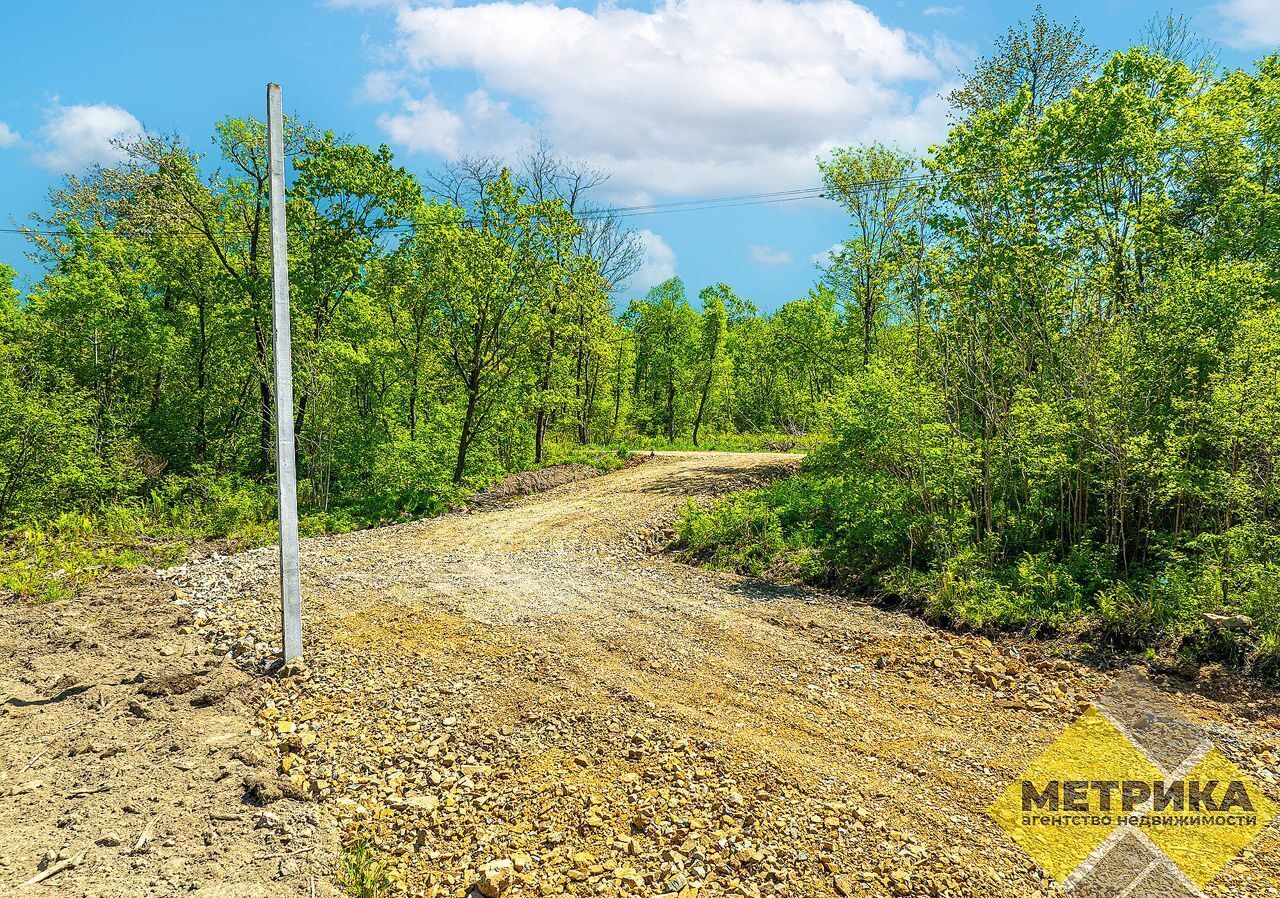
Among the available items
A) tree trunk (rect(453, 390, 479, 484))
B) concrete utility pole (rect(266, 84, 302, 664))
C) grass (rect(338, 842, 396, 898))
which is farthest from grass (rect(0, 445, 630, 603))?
grass (rect(338, 842, 396, 898))

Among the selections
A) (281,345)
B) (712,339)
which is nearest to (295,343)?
(281,345)

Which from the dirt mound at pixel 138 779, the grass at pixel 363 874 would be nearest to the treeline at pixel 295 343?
the dirt mound at pixel 138 779

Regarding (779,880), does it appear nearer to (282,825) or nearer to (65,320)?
(282,825)

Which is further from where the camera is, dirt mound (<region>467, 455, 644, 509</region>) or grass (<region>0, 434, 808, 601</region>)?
dirt mound (<region>467, 455, 644, 509</region>)

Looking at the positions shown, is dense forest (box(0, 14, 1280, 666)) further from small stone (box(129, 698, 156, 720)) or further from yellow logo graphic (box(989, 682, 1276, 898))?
small stone (box(129, 698, 156, 720))

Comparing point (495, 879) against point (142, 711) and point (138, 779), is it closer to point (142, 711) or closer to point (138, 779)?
point (138, 779)

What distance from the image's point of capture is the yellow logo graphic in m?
3.33

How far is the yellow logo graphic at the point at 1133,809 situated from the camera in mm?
3328

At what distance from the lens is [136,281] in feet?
53.3

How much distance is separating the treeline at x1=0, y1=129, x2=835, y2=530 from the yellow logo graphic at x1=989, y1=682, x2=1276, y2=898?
38.8 feet

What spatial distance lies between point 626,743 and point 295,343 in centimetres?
1260

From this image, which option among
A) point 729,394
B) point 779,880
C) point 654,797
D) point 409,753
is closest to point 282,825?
Result: point 409,753

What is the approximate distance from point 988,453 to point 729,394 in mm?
29153

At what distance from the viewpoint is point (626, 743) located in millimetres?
4500
